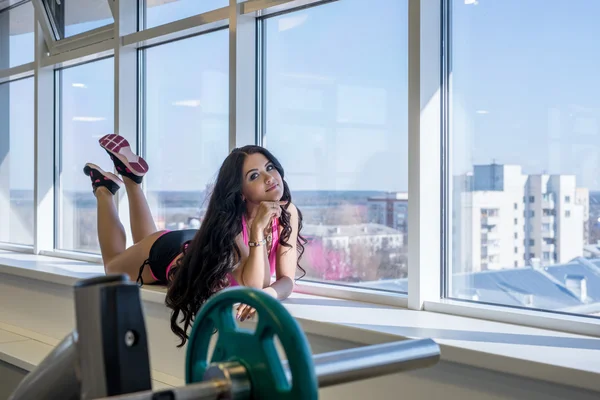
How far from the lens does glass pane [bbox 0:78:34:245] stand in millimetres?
4738

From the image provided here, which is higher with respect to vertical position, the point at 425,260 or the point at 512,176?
the point at 512,176

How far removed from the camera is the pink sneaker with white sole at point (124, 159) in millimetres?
3242

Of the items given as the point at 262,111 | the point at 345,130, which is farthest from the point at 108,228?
the point at 345,130

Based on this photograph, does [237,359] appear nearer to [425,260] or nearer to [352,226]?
[425,260]

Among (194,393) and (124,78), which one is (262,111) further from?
(194,393)

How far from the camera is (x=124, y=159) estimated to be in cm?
324

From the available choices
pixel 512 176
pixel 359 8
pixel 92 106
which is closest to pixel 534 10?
pixel 512 176

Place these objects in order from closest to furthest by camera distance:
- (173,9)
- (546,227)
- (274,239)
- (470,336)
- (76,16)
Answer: (470,336), (546,227), (274,239), (173,9), (76,16)

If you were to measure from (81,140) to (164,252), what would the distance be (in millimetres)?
1577

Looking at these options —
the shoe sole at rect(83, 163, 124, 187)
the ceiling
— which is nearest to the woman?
the shoe sole at rect(83, 163, 124, 187)

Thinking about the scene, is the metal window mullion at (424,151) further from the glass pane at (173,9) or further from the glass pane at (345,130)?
the glass pane at (173,9)

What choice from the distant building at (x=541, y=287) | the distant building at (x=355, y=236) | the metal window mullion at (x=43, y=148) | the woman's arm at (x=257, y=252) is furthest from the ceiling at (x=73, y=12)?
the distant building at (x=541, y=287)

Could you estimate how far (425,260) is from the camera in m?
2.28

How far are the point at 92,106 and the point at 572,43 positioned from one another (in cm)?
292
